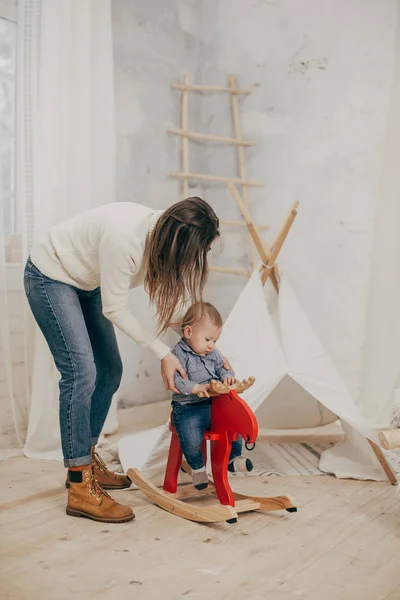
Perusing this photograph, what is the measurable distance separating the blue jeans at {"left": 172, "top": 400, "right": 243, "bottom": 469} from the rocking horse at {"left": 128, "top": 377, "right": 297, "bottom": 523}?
0.04 m

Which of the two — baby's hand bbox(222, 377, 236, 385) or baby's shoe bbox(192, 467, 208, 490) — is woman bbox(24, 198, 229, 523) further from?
baby's shoe bbox(192, 467, 208, 490)

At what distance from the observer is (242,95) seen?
13.2ft

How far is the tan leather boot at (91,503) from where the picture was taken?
218 cm

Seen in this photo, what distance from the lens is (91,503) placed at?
219cm

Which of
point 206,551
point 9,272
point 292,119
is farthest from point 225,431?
point 292,119

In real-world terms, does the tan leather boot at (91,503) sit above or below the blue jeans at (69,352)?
below

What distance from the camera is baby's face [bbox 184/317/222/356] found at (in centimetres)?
233

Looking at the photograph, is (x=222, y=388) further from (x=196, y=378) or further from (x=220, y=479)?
(x=220, y=479)

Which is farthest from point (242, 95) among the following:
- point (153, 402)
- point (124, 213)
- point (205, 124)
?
point (124, 213)

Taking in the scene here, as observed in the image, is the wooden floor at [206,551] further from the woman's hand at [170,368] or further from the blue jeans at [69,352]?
the woman's hand at [170,368]

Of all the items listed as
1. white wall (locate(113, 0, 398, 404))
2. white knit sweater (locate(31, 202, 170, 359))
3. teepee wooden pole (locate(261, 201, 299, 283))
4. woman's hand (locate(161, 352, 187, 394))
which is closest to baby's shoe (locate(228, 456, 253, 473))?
woman's hand (locate(161, 352, 187, 394))

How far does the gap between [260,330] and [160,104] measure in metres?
1.60

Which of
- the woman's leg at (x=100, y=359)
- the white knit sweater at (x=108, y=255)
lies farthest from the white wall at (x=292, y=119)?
the white knit sweater at (x=108, y=255)

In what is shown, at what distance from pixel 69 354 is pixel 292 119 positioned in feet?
7.14
